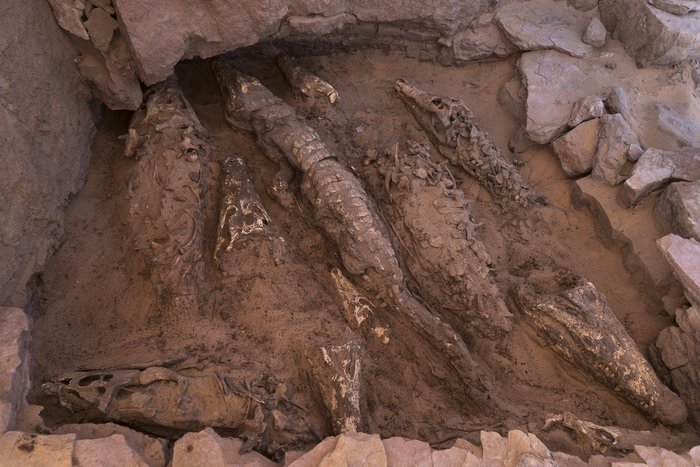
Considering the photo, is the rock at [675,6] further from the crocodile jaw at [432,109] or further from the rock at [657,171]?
the crocodile jaw at [432,109]

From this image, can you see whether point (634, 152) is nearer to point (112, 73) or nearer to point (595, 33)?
point (595, 33)

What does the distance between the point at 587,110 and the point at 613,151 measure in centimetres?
39

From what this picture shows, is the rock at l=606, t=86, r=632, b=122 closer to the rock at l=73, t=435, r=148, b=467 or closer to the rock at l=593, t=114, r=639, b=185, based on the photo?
the rock at l=593, t=114, r=639, b=185

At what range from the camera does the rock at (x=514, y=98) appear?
160 inches

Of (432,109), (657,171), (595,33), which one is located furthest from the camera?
(595,33)

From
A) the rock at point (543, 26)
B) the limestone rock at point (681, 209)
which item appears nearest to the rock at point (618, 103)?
the rock at point (543, 26)

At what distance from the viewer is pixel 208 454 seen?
85.6 inches

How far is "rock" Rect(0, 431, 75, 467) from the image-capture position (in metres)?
1.97

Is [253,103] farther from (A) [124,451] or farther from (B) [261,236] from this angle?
(A) [124,451]

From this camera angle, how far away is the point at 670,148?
147 inches

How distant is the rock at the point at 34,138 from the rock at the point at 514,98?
9.88 ft

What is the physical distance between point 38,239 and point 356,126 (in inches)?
87.1

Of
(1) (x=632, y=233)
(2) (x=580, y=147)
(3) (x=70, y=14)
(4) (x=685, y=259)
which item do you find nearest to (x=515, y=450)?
(4) (x=685, y=259)

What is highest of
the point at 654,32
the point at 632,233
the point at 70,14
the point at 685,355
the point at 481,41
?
the point at 70,14
